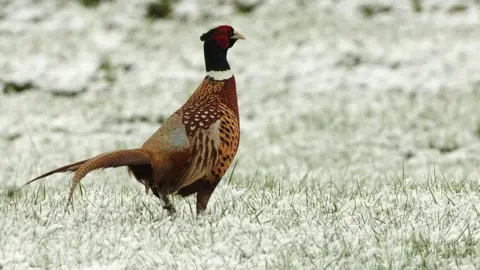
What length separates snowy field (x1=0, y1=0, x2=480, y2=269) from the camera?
535 cm

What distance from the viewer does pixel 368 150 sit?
13.1m

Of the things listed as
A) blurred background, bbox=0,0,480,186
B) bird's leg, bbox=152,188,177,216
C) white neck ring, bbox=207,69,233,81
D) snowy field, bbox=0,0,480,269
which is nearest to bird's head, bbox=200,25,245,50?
white neck ring, bbox=207,69,233,81

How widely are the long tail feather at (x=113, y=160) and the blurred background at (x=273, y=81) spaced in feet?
14.7

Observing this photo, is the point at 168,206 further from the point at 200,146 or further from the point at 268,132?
the point at 268,132

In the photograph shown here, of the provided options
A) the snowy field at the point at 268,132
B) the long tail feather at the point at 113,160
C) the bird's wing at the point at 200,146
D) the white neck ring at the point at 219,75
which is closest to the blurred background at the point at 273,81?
the snowy field at the point at 268,132

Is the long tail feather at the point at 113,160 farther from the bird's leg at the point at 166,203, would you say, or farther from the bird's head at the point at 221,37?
the bird's head at the point at 221,37

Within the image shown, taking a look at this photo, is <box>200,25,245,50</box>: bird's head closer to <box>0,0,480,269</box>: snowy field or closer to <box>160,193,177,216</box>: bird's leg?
<box>0,0,480,269</box>: snowy field

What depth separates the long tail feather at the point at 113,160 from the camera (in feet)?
17.3

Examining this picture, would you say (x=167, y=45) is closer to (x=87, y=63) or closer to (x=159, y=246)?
(x=87, y=63)

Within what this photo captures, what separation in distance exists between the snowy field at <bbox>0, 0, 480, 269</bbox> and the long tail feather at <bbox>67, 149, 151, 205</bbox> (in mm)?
532

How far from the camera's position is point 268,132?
1441 cm

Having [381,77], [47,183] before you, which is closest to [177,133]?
[47,183]

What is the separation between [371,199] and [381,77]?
1111 cm

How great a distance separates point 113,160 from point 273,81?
12.5m
